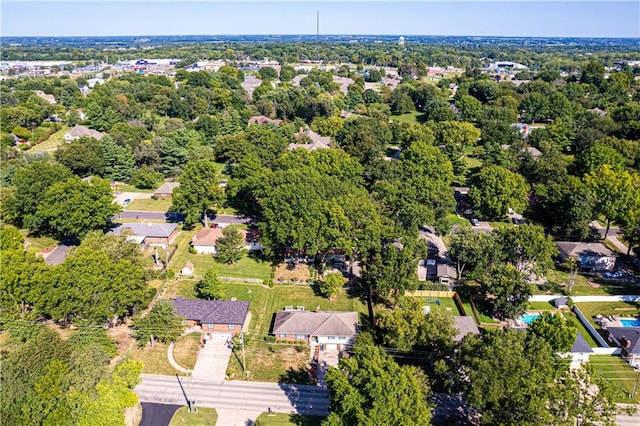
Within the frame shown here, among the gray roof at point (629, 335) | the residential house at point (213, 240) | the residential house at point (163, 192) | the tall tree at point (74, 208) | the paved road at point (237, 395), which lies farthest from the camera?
the residential house at point (163, 192)

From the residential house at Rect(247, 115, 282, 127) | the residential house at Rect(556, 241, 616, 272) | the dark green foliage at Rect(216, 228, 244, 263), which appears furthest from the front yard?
the residential house at Rect(247, 115, 282, 127)

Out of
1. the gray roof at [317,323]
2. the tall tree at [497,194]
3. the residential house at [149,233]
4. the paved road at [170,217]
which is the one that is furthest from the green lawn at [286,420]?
the tall tree at [497,194]

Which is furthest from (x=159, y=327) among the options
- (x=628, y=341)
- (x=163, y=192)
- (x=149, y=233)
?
(x=628, y=341)

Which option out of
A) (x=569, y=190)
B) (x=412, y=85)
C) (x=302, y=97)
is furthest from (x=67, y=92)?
(x=569, y=190)

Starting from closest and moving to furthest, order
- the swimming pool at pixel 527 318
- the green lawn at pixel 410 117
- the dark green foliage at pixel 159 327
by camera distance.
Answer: the dark green foliage at pixel 159 327 < the swimming pool at pixel 527 318 < the green lawn at pixel 410 117

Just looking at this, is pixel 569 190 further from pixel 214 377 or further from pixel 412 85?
pixel 412 85

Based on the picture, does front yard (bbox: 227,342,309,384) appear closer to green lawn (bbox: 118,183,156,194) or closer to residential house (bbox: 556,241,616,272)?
residential house (bbox: 556,241,616,272)

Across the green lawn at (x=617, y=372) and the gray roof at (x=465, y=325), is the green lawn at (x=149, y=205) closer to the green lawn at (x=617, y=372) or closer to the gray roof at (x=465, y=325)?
the gray roof at (x=465, y=325)
